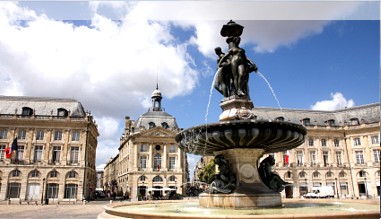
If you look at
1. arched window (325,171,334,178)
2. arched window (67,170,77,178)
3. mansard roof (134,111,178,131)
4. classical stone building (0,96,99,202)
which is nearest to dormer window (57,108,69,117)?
classical stone building (0,96,99,202)

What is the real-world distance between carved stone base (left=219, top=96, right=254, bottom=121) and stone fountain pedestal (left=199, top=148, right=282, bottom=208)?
111cm

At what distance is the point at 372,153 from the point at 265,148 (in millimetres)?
55881

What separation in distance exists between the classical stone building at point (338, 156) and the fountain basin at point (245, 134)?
4955 centimetres

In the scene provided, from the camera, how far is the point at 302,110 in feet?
214

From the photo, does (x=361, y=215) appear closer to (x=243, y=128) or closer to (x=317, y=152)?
(x=243, y=128)

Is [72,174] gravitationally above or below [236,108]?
below

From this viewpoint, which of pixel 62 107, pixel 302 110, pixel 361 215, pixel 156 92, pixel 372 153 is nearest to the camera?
pixel 361 215

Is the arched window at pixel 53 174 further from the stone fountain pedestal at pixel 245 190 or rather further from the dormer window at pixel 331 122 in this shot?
the dormer window at pixel 331 122

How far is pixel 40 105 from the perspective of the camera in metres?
52.2

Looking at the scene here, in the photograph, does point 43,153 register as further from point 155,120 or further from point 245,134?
point 245,134

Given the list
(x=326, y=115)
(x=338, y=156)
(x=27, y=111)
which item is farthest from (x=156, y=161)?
(x=326, y=115)

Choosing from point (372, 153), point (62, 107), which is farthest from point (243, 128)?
point (372, 153)

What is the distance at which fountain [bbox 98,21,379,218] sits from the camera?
8773 millimetres

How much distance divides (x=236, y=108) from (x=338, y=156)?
57.2 m
